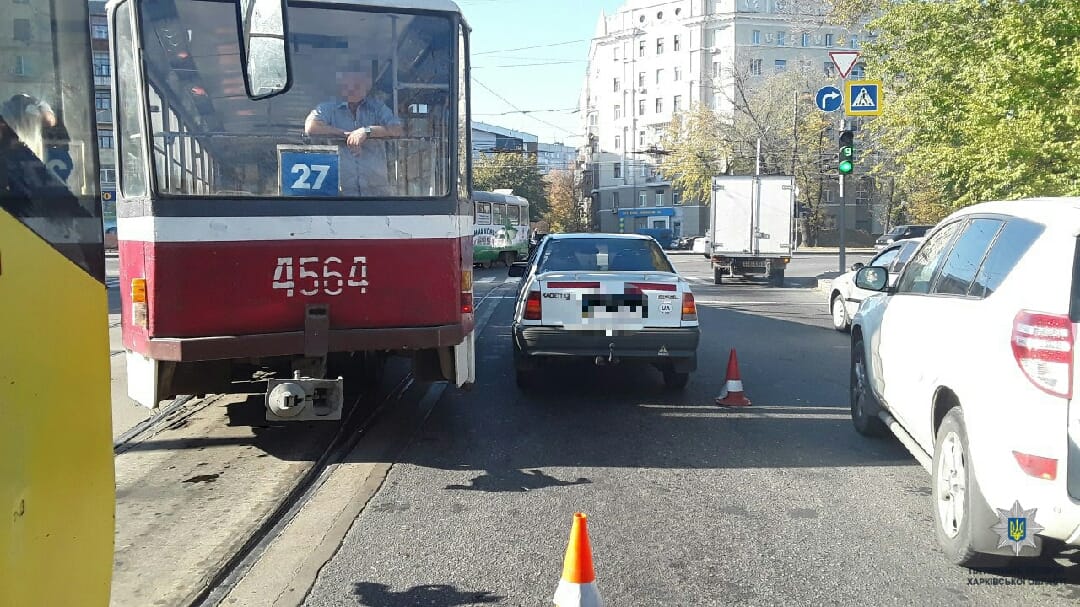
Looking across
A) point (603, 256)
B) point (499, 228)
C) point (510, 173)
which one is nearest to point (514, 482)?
point (603, 256)

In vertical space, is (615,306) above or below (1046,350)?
below

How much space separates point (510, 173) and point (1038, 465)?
68.1 meters

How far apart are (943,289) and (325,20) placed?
4225 mm

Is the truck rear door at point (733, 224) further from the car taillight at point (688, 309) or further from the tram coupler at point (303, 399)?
the tram coupler at point (303, 399)

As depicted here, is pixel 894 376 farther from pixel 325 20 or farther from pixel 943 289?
pixel 325 20

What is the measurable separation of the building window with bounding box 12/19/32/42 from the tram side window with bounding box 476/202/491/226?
29.0 metres

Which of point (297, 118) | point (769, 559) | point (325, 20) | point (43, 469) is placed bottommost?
point (769, 559)

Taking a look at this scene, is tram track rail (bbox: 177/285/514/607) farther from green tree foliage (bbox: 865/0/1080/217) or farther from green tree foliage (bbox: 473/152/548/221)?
green tree foliage (bbox: 473/152/548/221)

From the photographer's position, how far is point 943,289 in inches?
203

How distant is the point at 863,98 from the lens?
1919cm

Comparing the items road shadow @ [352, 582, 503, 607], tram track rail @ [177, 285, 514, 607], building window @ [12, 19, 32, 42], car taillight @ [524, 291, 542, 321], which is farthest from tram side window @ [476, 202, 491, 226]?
building window @ [12, 19, 32, 42]

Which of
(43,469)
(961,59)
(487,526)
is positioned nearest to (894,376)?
(487,526)

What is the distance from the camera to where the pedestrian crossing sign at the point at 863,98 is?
19062 millimetres

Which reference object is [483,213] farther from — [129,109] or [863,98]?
[129,109]
